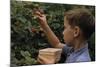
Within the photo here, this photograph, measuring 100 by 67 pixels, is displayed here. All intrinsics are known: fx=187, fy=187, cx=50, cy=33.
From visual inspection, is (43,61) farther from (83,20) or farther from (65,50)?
(83,20)

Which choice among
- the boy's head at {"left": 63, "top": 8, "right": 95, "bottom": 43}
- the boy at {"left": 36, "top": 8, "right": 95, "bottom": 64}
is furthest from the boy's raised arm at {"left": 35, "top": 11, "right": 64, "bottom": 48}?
the boy's head at {"left": 63, "top": 8, "right": 95, "bottom": 43}

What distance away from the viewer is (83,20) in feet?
7.11

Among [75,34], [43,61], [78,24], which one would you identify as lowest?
[43,61]

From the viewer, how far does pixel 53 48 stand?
6.70ft

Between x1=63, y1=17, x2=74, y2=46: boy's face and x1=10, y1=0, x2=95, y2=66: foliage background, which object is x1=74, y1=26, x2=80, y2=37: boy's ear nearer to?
x1=63, y1=17, x2=74, y2=46: boy's face

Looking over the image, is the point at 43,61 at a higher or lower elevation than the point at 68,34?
lower

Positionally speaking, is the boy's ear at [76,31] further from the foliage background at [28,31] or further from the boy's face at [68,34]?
the foliage background at [28,31]

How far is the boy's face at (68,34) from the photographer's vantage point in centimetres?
209

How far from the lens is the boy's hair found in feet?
6.96

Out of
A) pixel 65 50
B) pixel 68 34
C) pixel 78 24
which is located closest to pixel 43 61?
pixel 65 50

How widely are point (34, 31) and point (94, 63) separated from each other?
83 centimetres

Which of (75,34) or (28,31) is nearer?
(28,31)

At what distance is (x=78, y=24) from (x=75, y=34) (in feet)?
0.40
